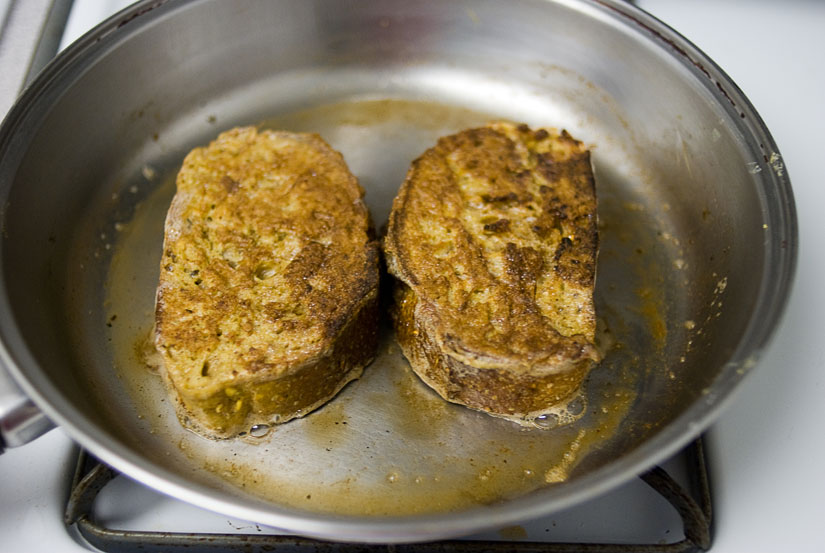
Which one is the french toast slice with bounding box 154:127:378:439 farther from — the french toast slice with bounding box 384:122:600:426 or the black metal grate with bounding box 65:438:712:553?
the black metal grate with bounding box 65:438:712:553

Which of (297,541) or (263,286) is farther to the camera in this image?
(263,286)

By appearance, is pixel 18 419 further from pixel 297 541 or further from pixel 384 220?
pixel 384 220

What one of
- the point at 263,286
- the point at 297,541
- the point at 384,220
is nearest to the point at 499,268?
the point at 384,220

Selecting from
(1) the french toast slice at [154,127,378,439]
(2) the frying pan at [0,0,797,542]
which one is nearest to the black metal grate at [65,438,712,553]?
(2) the frying pan at [0,0,797,542]

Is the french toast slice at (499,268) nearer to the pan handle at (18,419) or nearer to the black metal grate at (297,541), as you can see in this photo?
the black metal grate at (297,541)

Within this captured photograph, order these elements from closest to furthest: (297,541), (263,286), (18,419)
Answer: (18,419), (297,541), (263,286)

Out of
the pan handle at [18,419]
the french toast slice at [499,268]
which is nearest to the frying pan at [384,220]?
the pan handle at [18,419]
